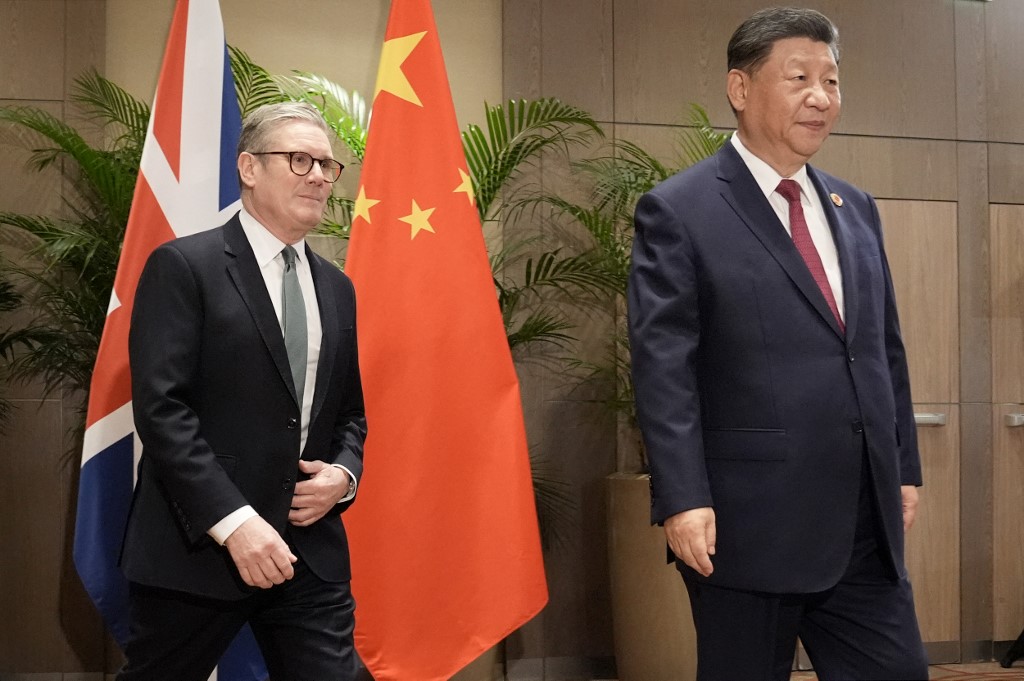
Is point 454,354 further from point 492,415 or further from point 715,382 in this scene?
point 715,382

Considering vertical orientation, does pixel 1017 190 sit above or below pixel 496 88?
below

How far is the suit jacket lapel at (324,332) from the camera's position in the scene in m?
2.17

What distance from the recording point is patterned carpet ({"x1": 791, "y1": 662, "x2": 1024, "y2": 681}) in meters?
4.54

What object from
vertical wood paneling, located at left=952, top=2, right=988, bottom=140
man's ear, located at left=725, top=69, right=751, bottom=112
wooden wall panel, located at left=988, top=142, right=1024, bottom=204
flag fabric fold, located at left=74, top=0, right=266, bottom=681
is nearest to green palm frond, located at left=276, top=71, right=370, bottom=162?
flag fabric fold, located at left=74, top=0, right=266, bottom=681

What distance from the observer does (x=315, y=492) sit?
7.00ft

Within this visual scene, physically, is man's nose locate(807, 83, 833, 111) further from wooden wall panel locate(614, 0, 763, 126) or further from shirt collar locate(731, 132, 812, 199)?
wooden wall panel locate(614, 0, 763, 126)

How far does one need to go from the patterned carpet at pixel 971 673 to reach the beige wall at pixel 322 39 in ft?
9.52

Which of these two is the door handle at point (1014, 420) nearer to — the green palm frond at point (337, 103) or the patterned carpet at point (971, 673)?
the patterned carpet at point (971, 673)

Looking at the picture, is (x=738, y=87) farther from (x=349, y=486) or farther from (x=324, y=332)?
(x=349, y=486)

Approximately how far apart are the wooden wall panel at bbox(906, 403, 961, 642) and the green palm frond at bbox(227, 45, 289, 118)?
10.8 feet

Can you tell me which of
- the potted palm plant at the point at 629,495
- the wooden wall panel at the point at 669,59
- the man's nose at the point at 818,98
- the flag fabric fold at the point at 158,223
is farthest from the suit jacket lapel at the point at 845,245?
the wooden wall panel at the point at 669,59

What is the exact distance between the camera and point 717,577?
1.90 meters

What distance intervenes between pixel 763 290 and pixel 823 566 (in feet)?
1.68

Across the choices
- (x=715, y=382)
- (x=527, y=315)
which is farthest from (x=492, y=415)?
(x=715, y=382)
